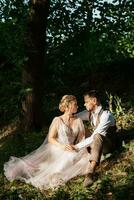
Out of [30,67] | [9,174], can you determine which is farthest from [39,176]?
[30,67]

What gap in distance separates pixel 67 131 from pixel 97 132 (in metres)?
0.89

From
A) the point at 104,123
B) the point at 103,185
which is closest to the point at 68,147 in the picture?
the point at 104,123

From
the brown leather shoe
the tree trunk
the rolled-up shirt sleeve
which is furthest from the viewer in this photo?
the tree trunk

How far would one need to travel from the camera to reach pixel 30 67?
1406 cm

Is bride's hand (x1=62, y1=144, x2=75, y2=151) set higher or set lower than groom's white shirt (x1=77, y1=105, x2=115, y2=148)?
lower

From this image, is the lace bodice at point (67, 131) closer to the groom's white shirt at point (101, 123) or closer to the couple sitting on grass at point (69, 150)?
the couple sitting on grass at point (69, 150)

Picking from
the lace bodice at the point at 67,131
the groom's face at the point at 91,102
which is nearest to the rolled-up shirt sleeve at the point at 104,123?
A: the groom's face at the point at 91,102

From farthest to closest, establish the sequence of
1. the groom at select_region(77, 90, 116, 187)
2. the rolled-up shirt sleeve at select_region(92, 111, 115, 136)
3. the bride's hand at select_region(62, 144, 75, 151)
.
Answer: the bride's hand at select_region(62, 144, 75, 151) → the rolled-up shirt sleeve at select_region(92, 111, 115, 136) → the groom at select_region(77, 90, 116, 187)

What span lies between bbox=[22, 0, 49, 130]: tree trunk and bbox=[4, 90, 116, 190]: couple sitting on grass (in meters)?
3.33

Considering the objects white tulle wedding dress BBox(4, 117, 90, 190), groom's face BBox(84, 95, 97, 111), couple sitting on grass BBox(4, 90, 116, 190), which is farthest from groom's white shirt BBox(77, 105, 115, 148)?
white tulle wedding dress BBox(4, 117, 90, 190)

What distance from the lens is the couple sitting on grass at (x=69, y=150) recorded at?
388 inches

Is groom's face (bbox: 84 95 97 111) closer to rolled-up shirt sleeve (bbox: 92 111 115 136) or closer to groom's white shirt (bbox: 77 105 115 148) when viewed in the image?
groom's white shirt (bbox: 77 105 115 148)

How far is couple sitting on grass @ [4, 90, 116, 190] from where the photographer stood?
32.3ft

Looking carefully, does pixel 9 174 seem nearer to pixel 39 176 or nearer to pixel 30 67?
pixel 39 176
